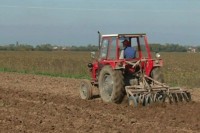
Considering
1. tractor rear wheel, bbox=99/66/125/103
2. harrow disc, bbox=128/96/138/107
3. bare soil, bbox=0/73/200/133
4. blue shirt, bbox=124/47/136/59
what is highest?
blue shirt, bbox=124/47/136/59

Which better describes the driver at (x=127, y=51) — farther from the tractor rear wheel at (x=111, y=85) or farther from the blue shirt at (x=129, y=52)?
the tractor rear wheel at (x=111, y=85)

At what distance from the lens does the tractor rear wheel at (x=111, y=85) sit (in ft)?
37.7

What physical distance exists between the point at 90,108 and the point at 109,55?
186cm

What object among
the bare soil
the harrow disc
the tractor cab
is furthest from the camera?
the tractor cab

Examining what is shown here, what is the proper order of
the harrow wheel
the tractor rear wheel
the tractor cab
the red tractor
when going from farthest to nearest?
the harrow wheel < the tractor cab < the tractor rear wheel < the red tractor

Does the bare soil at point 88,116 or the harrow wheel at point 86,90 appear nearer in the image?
the bare soil at point 88,116

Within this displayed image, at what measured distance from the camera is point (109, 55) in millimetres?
12258

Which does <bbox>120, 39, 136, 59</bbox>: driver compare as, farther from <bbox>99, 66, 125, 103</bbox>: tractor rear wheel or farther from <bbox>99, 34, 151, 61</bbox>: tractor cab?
<bbox>99, 66, 125, 103</bbox>: tractor rear wheel

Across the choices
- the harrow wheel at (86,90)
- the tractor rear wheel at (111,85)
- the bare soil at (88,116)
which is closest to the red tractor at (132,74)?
the tractor rear wheel at (111,85)

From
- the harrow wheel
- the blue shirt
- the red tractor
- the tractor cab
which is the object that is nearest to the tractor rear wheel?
the red tractor

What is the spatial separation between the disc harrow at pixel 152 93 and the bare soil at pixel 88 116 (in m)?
0.21

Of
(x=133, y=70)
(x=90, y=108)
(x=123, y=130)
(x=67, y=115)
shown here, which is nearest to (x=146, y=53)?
(x=133, y=70)

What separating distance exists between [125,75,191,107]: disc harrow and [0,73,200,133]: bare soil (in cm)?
21

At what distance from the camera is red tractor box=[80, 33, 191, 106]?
11.2 metres
